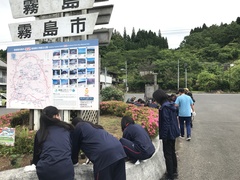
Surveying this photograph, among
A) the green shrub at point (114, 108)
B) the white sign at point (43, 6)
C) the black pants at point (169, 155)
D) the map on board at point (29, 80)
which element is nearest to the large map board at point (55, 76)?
the map on board at point (29, 80)

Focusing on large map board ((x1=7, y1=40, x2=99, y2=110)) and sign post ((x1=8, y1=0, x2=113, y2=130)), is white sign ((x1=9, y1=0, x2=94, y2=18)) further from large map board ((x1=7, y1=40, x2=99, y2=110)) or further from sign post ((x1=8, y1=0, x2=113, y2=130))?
large map board ((x1=7, y1=40, x2=99, y2=110))

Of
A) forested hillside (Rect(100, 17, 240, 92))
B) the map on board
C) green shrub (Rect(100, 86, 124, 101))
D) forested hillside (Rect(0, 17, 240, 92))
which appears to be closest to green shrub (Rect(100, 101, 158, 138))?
the map on board

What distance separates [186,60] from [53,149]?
5656 centimetres

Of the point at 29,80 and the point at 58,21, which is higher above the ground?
the point at 58,21

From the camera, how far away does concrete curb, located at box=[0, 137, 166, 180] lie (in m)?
3.06

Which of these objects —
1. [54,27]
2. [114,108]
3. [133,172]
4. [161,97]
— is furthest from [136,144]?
[114,108]

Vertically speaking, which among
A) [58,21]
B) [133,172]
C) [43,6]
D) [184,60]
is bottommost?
[133,172]

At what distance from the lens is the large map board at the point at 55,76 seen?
4641 millimetres

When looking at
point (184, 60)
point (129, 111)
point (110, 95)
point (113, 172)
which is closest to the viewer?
point (113, 172)

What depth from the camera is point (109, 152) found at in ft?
8.95

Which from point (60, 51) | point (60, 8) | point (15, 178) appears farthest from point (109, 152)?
point (60, 8)

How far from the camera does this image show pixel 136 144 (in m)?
3.70

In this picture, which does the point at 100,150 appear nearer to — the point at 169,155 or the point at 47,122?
the point at 47,122

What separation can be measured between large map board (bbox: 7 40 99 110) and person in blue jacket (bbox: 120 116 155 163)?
3.43ft
